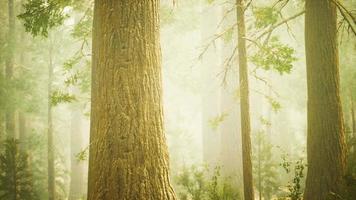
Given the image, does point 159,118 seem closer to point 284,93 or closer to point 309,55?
point 309,55

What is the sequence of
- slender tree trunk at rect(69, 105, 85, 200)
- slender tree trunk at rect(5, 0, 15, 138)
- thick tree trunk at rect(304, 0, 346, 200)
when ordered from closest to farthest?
1. thick tree trunk at rect(304, 0, 346, 200)
2. slender tree trunk at rect(5, 0, 15, 138)
3. slender tree trunk at rect(69, 105, 85, 200)

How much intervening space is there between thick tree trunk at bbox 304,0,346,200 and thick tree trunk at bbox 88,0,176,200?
4002 millimetres

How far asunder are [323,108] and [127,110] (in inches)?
182

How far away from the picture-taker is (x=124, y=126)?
3.81m

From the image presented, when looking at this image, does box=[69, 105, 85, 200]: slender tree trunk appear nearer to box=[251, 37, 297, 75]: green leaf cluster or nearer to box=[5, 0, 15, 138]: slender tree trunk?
box=[5, 0, 15, 138]: slender tree trunk

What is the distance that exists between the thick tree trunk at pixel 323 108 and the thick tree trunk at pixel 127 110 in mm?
4002

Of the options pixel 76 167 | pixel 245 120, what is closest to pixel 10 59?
pixel 76 167

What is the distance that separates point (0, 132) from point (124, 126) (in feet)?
56.7

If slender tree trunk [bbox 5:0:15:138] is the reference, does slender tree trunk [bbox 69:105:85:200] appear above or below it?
below

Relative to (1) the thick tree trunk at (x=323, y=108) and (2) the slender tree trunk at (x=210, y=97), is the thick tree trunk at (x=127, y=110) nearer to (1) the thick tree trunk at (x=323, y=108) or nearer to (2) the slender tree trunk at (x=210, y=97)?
(1) the thick tree trunk at (x=323, y=108)

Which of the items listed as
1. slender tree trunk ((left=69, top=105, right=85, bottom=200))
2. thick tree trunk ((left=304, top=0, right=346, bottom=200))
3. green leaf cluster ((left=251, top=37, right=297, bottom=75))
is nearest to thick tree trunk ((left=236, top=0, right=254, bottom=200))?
green leaf cluster ((left=251, top=37, right=297, bottom=75))

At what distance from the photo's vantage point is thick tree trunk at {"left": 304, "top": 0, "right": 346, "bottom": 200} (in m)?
6.69

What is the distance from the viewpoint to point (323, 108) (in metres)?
6.84

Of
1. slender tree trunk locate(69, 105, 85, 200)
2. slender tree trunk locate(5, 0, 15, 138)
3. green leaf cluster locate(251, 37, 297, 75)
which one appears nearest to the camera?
green leaf cluster locate(251, 37, 297, 75)
